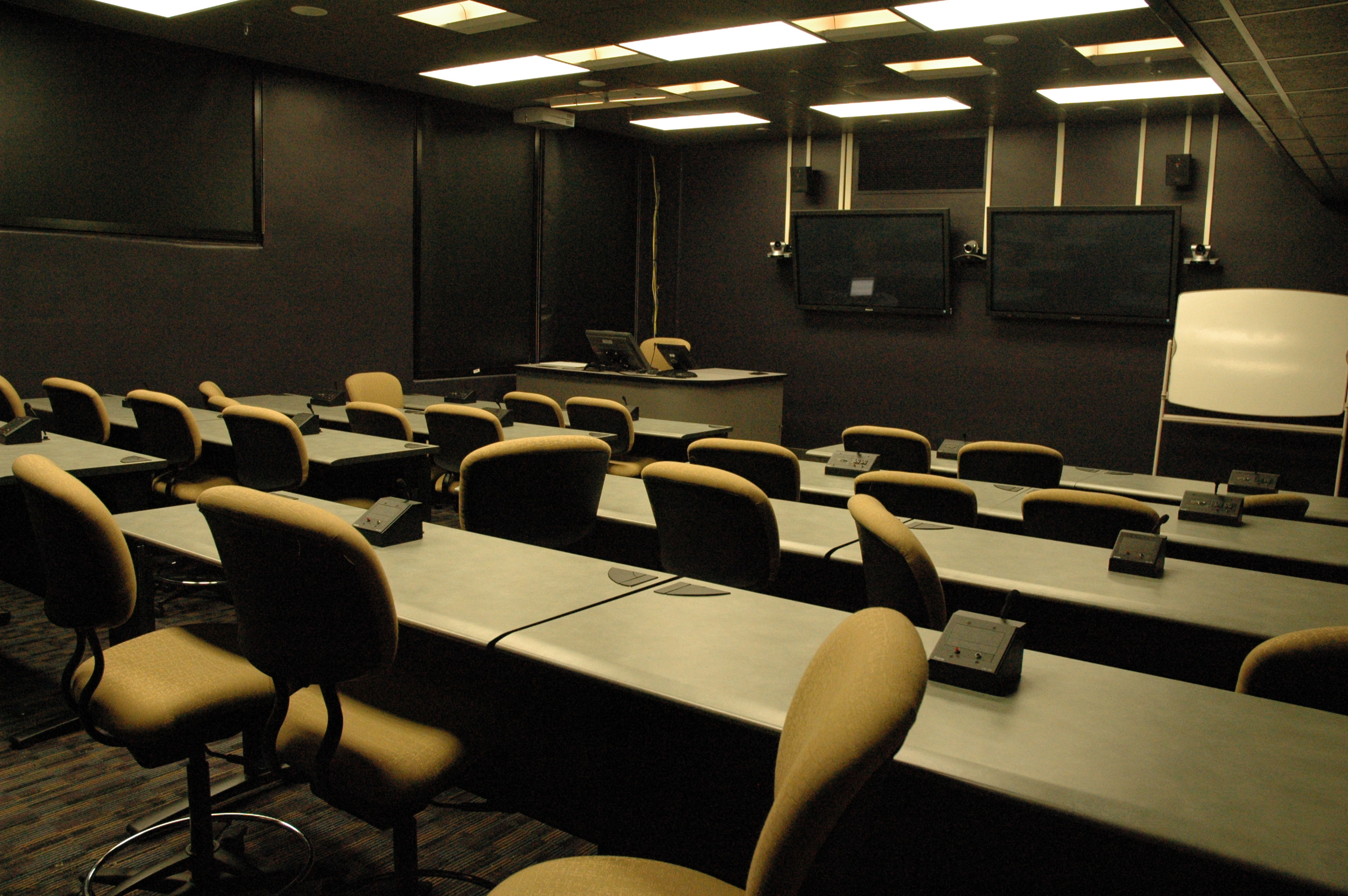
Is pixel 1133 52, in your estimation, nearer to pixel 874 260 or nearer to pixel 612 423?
pixel 874 260

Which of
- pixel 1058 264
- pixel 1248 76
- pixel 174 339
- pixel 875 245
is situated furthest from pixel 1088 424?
pixel 174 339

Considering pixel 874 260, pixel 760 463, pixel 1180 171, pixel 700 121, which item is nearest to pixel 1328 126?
pixel 1180 171

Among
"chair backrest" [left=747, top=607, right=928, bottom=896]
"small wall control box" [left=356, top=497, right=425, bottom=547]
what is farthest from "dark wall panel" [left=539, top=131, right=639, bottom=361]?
"chair backrest" [left=747, top=607, right=928, bottom=896]

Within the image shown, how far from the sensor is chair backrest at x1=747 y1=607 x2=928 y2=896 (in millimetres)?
801

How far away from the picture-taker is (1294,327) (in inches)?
244

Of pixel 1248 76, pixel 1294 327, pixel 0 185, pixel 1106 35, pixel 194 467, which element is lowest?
pixel 194 467

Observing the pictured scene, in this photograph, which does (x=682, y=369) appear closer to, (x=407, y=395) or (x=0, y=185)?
(x=407, y=395)

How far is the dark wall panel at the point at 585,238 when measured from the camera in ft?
27.3

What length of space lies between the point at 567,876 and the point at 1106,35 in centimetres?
504

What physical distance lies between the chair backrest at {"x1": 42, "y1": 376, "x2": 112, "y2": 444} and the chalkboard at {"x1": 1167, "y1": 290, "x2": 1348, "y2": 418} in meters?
6.25

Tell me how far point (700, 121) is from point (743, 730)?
705cm

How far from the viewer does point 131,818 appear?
7.90 feet

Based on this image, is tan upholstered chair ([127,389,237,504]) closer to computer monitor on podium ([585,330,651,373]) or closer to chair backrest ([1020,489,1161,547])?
chair backrest ([1020,489,1161,547])

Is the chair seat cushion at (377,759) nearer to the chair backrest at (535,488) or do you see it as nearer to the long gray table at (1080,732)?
the long gray table at (1080,732)
